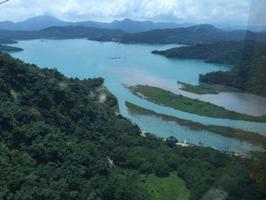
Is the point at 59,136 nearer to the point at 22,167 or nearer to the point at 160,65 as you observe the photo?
the point at 22,167

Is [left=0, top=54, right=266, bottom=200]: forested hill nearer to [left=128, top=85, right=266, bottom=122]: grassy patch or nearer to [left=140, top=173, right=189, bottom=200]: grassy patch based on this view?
[left=140, top=173, right=189, bottom=200]: grassy patch

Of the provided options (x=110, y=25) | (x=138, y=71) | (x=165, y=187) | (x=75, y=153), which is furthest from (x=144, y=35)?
(x=110, y=25)

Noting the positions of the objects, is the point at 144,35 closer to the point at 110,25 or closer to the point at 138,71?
the point at 138,71

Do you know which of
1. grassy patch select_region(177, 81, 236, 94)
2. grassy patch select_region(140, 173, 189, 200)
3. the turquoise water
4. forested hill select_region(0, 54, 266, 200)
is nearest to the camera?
forested hill select_region(0, 54, 266, 200)

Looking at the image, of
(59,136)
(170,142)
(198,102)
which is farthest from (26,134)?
(198,102)

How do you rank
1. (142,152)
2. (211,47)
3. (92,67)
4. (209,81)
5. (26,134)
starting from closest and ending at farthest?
(26,134)
(142,152)
(209,81)
(92,67)
(211,47)

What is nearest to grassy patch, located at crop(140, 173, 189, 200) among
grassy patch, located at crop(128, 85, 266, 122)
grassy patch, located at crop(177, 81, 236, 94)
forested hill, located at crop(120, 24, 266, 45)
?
grassy patch, located at crop(128, 85, 266, 122)
